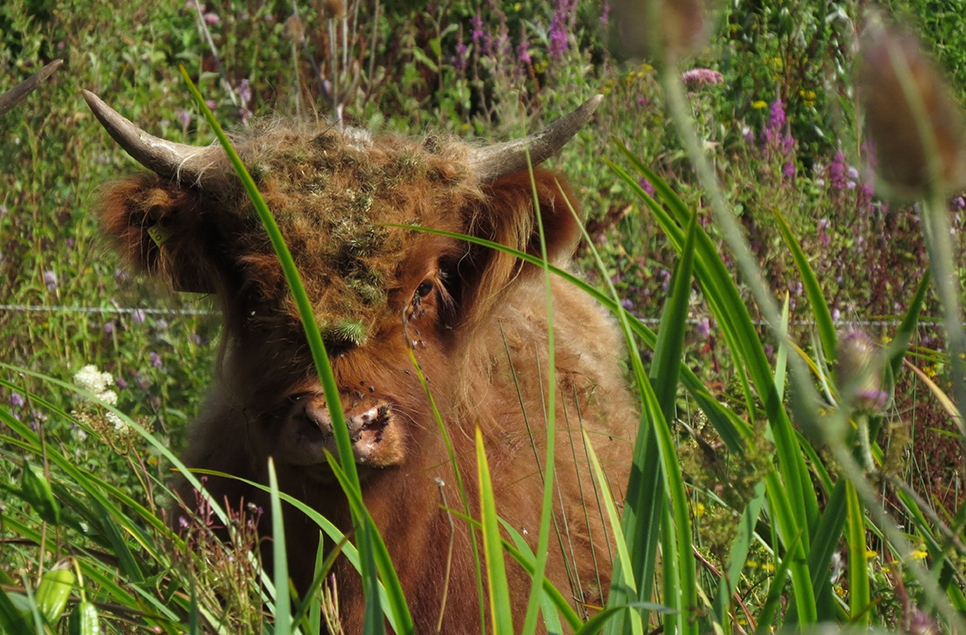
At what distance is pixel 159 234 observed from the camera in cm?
301

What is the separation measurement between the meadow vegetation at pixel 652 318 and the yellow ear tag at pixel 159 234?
26cm

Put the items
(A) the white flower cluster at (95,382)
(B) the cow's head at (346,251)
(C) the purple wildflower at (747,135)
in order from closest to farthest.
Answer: (B) the cow's head at (346,251)
(A) the white flower cluster at (95,382)
(C) the purple wildflower at (747,135)

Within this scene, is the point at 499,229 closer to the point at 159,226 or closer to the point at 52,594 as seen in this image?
the point at 159,226

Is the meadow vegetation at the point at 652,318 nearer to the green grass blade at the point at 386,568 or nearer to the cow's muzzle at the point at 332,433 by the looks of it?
the green grass blade at the point at 386,568

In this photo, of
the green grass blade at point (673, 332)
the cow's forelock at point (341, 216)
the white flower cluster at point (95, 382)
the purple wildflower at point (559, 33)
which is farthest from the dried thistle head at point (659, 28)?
the purple wildflower at point (559, 33)

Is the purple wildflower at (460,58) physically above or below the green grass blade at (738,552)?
above

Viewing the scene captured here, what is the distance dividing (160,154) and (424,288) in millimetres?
892

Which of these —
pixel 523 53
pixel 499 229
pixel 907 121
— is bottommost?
pixel 499 229

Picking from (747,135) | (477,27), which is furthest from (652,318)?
(477,27)

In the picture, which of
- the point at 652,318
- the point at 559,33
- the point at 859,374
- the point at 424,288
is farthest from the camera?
the point at 559,33

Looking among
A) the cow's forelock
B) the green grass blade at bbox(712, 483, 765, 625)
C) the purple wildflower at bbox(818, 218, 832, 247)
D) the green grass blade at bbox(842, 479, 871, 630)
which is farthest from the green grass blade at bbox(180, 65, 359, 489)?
the purple wildflower at bbox(818, 218, 832, 247)

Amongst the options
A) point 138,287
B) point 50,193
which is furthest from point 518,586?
point 50,193

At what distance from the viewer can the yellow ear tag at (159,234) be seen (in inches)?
118

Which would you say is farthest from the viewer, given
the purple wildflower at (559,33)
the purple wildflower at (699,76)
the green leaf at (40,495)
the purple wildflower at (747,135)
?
the purple wildflower at (559,33)
